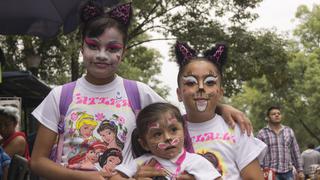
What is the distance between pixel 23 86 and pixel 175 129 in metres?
6.14

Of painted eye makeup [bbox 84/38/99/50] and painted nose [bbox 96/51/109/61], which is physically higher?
painted eye makeup [bbox 84/38/99/50]

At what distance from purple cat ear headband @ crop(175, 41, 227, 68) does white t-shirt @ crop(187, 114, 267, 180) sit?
38 cm

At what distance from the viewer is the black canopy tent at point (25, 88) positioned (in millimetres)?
7109

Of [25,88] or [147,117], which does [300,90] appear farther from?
[147,117]

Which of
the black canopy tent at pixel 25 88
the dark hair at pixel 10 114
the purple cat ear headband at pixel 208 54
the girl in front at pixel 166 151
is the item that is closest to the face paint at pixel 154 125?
the girl in front at pixel 166 151

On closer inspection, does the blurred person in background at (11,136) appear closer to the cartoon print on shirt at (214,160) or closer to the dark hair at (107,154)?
the dark hair at (107,154)

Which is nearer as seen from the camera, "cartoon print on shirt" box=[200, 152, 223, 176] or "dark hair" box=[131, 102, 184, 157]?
"dark hair" box=[131, 102, 184, 157]

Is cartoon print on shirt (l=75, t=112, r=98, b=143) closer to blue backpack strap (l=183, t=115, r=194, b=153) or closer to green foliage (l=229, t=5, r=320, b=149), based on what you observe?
blue backpack strap (l=183, t=115, r=194, b=153)

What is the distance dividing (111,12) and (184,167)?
37.4 inches

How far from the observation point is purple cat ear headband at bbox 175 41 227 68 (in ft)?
10.3

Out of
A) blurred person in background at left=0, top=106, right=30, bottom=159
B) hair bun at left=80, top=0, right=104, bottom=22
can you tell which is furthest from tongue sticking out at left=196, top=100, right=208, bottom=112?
blurred person in background at left=0, top=106, right=30, bottom=159

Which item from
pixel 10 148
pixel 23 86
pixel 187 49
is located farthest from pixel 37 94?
pixel 187 49

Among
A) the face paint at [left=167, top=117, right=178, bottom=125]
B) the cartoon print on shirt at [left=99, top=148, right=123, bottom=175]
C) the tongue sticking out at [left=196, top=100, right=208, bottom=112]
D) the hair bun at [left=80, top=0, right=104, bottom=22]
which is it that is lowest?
the cartoon print on shirt at [left=99, top=148, right=123, bottom=175]

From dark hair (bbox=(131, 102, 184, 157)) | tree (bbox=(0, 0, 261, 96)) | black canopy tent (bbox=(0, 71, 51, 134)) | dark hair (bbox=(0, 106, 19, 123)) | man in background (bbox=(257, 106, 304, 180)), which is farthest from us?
tree (bbox=(0, 0, 261, 96))
